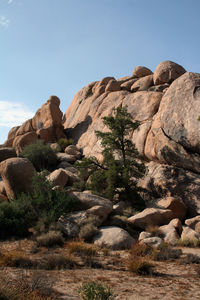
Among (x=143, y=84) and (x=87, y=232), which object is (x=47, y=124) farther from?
(x=87, y=232)

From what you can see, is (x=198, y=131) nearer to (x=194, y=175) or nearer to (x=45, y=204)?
(x=194, y=175)

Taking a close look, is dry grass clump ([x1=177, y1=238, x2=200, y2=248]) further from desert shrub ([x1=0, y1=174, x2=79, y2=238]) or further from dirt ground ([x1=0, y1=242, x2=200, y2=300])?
desert shrub ([x1=0, y1=174, x2=79, y2=238])

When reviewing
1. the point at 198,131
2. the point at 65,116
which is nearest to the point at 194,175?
the point at 198,131

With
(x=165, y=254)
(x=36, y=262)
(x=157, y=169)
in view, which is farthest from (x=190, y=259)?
(x=157, y=169)

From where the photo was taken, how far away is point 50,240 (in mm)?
11805

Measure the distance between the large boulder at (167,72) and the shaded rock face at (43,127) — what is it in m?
11.5

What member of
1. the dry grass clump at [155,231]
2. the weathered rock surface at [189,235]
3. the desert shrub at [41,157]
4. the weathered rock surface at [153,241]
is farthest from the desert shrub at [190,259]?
the desert shrub at [41,157]

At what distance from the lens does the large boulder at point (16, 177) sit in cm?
1644

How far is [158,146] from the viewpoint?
59.8 ft

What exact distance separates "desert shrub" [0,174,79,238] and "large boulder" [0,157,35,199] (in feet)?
2.60

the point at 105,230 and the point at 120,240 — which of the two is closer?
the point at 120,240

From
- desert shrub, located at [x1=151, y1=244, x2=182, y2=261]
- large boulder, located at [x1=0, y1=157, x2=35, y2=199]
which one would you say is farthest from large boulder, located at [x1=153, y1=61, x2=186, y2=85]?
desert shrub, located at [x1=151, y1=244, x2=182, y2=261]

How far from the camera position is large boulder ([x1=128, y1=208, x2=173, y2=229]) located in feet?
45.8

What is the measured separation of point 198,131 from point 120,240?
764 cm
